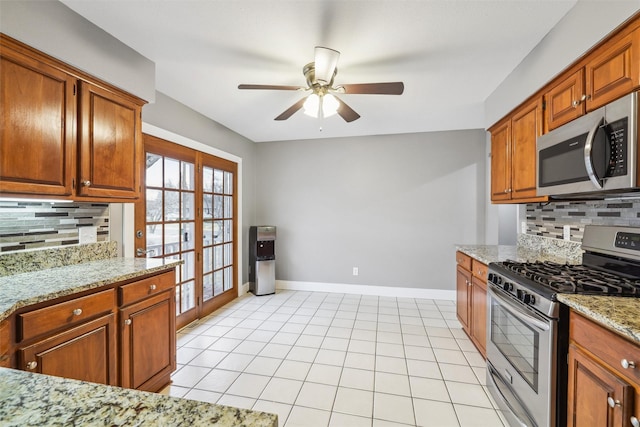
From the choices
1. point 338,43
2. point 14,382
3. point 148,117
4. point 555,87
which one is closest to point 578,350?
point 555,87

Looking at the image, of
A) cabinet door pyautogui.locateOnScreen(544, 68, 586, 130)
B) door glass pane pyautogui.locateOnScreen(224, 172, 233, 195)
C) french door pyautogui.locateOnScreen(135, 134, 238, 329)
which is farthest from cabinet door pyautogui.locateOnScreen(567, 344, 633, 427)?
door glass pane pyautogui.locateOnScreen(224, 172, 233, 195)

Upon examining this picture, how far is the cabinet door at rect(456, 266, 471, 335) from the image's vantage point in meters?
2.78

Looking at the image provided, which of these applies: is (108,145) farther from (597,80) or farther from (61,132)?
(597,80)

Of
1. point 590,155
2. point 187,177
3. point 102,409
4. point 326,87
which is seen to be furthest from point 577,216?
point 187,177

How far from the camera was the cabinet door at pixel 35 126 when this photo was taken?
56.6 inches

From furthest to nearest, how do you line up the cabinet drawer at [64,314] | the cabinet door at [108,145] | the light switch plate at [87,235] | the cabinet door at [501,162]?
1. the cabinet door at [501,162]
2. the light switch plate at [87,235]
3. the cabinet door at [108,145]
4. the cabinet drawer at [64,314]

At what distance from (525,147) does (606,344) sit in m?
1.70

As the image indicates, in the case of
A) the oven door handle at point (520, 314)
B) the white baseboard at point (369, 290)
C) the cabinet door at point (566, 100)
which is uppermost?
the cabinet door at point (566, 100)

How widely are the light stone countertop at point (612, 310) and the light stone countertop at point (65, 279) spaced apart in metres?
2.31

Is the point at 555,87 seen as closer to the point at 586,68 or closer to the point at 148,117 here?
the point at 586,68

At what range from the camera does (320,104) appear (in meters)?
2.26

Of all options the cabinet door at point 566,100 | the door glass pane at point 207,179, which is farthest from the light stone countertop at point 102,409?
the door glass pane at point 207,179

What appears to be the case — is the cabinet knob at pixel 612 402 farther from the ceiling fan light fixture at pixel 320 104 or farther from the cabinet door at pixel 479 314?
the ceiling fan light fixture at pixel 320 104

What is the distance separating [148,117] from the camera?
8.71 ft
